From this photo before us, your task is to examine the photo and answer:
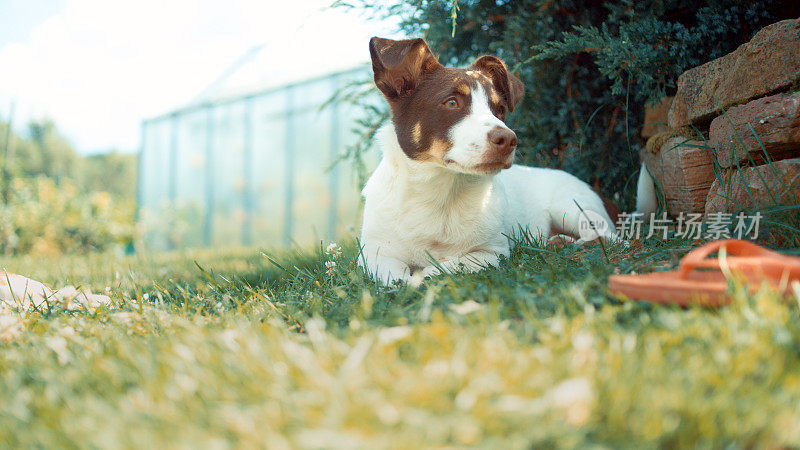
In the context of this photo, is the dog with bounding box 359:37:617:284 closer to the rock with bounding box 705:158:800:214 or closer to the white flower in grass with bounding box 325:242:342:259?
the white flower in grass with bounding box 325:242:342:259

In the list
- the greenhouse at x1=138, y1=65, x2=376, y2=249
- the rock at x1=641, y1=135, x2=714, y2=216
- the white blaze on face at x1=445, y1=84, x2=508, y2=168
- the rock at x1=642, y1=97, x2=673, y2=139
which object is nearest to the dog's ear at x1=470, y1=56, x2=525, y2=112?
the white blaze on face at x1=445, y1=84, x2=508, y2=168

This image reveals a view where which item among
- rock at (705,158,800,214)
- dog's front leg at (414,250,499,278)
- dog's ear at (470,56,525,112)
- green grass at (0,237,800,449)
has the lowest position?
dog's front leg at (414,250,499,278)

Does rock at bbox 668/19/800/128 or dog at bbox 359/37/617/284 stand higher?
rock at bbox 668/19/800/128

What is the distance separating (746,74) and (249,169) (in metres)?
10.8

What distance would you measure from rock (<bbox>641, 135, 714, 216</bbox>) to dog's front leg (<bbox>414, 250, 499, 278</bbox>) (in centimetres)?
123

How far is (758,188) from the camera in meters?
2.79

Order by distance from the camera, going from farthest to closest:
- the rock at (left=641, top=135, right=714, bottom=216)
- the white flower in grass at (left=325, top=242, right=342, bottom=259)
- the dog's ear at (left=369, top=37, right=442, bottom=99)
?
1. the rock at (left=641, top=135, right=714, bottom=216)
2. the white flower in grass at (left=325, top=242, right=342, bottom=259)
3. the dog's ear at (left=369, top=37, right=442, bottom=99)

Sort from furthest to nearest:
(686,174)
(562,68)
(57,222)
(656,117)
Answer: (57,222), (562,68), (656,117), (686,174)

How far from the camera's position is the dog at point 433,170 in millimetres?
2869

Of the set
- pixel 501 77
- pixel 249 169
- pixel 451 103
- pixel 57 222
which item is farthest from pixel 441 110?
pixel 57 222

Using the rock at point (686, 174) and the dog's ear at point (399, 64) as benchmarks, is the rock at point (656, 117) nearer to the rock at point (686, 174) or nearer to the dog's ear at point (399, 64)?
the rock at point (686, 174)

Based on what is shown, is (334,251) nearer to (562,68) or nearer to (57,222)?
(562,68)

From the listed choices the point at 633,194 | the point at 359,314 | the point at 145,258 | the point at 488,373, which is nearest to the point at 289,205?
the point at 145,258

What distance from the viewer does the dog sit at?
2.87 meters
